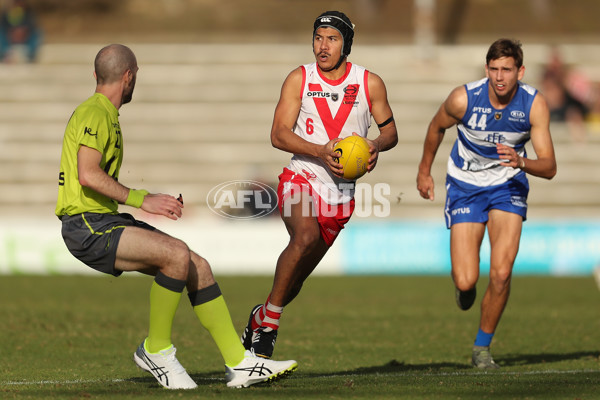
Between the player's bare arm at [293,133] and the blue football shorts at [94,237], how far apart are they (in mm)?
1694

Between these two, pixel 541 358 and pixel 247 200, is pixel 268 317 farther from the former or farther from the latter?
pixel 247 200

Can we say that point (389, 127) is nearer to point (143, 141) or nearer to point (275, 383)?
point (275, 383)

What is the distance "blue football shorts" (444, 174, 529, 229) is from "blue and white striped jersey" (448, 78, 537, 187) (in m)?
0.06

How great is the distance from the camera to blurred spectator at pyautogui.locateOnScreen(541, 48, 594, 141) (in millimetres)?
25375

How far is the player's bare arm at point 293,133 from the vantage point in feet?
25.4

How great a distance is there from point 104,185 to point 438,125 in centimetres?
384

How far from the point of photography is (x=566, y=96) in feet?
85.4

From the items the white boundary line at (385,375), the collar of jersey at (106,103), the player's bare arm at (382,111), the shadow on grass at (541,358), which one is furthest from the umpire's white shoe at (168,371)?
the shadow on grass at (541,358)

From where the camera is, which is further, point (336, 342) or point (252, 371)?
point (336, 342)

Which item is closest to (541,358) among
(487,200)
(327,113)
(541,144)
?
(487,200)

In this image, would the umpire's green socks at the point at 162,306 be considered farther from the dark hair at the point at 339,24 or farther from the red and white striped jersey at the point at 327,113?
the dark hair at the point at 339,24

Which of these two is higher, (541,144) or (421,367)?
(541,144)

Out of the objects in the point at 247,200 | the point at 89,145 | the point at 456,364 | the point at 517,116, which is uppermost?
the point at 517,116

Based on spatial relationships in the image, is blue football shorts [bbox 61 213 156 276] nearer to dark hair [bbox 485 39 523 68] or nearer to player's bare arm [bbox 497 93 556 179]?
player's bare arm [bbox 497 93 556 179]
